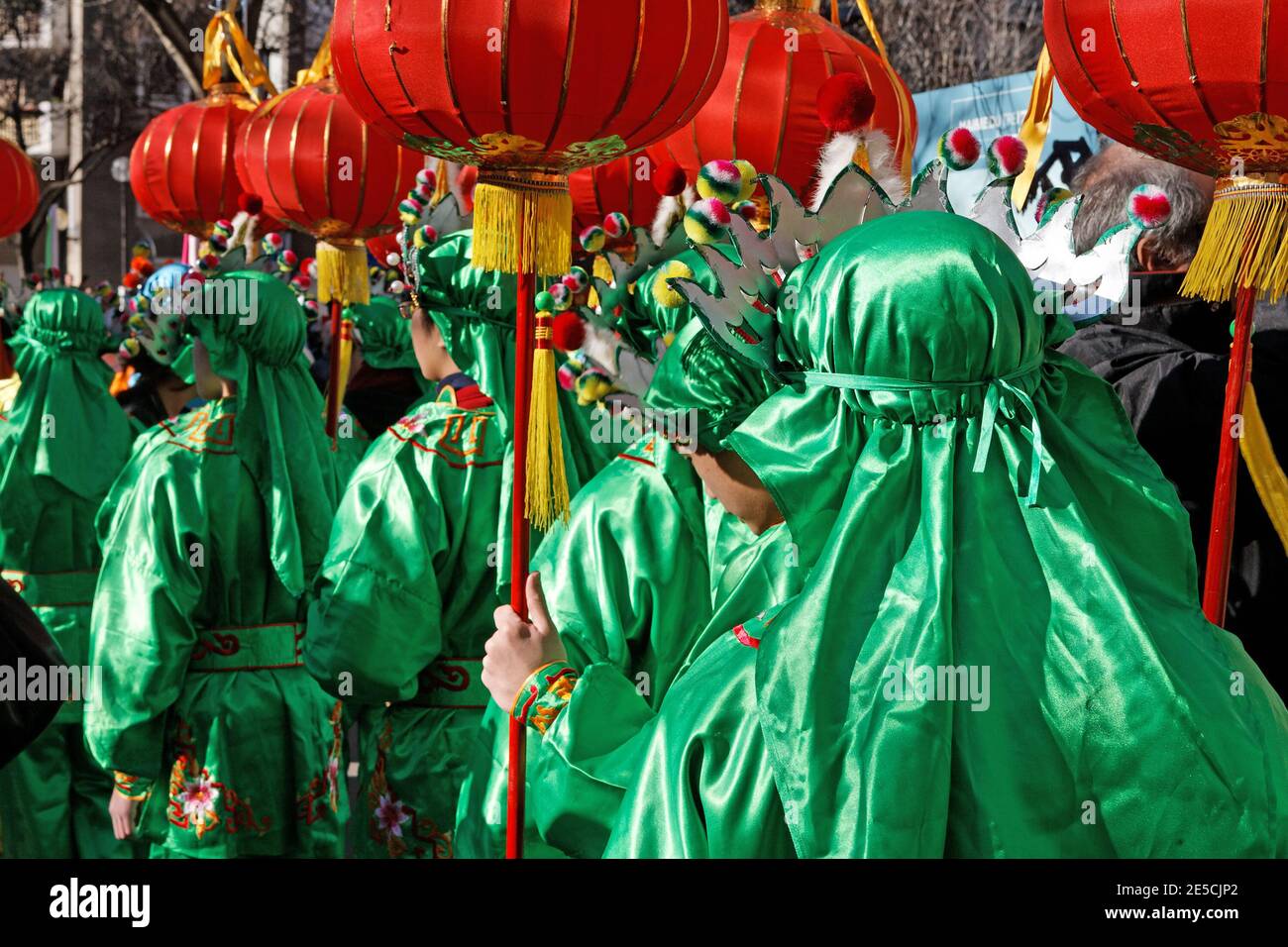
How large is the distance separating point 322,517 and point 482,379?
906 millimetres

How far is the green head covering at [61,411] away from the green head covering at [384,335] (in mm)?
1122

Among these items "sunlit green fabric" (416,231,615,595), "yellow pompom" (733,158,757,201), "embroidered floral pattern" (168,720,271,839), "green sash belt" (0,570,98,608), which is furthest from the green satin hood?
"yellow pompom" (733,158,757,201)

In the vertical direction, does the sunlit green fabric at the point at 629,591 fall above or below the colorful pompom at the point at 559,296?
below

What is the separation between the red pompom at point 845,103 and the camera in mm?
2168

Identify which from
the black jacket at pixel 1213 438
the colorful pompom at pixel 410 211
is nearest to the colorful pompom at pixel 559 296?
the colorful pompom at pixel 410 211

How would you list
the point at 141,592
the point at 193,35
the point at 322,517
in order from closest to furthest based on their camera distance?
1. the point at 141,592
2. the point at 322,517
3. the point at 193,35

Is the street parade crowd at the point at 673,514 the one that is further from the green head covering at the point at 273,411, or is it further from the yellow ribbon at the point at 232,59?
the yellow ribbon at the point at 232,59

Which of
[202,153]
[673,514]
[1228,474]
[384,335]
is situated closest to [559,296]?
[673,514]

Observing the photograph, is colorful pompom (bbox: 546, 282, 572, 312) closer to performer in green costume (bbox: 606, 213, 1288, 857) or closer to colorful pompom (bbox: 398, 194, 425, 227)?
colorful pompom (bbox: 398, 194, 425, 227)

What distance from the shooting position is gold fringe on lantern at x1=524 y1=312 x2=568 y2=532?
120 inches

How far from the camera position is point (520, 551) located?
2.89m

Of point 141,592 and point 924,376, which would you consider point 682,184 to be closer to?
point 924,376

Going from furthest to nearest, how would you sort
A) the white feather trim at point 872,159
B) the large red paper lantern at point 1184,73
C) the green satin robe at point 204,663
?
1. the green satin robe at point 204,663
2. the large red paper lantern at point 1184,73
3. the white feather trim at point 872,159

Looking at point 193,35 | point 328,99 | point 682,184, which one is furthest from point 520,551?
point 193,35
